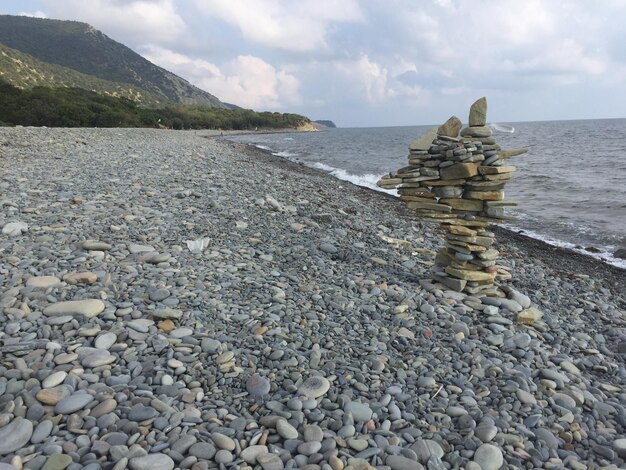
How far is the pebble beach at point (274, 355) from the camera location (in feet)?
9.66

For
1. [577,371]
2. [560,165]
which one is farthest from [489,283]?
[560,165]

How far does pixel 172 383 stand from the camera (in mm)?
3445

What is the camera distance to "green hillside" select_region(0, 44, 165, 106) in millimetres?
63625

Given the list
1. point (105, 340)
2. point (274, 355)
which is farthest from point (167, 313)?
point (274, 355)

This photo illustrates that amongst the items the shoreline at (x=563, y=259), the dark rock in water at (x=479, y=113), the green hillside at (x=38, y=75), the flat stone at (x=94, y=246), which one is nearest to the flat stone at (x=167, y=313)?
the flat stone at (x=94, y=246)

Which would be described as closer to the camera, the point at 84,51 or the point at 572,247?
the point at 572,247

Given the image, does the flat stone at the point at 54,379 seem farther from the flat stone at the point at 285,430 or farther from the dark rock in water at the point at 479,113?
the dark rock in water at the point at 479,113

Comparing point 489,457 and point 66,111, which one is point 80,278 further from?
point 66,111

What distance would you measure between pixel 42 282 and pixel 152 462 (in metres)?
3.06

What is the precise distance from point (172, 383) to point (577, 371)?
4.15 m

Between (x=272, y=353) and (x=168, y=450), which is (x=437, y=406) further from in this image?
(x=168, y=450)

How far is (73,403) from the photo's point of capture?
303cm

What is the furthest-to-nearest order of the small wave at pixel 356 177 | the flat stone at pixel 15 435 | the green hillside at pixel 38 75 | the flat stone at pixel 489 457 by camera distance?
the green hillside at pixel 38 75
the small wave at pixel 356 177
the flat stone at pixel 489 457
the flat stone at pixel 15 435

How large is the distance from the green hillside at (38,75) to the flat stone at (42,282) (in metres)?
62.1
